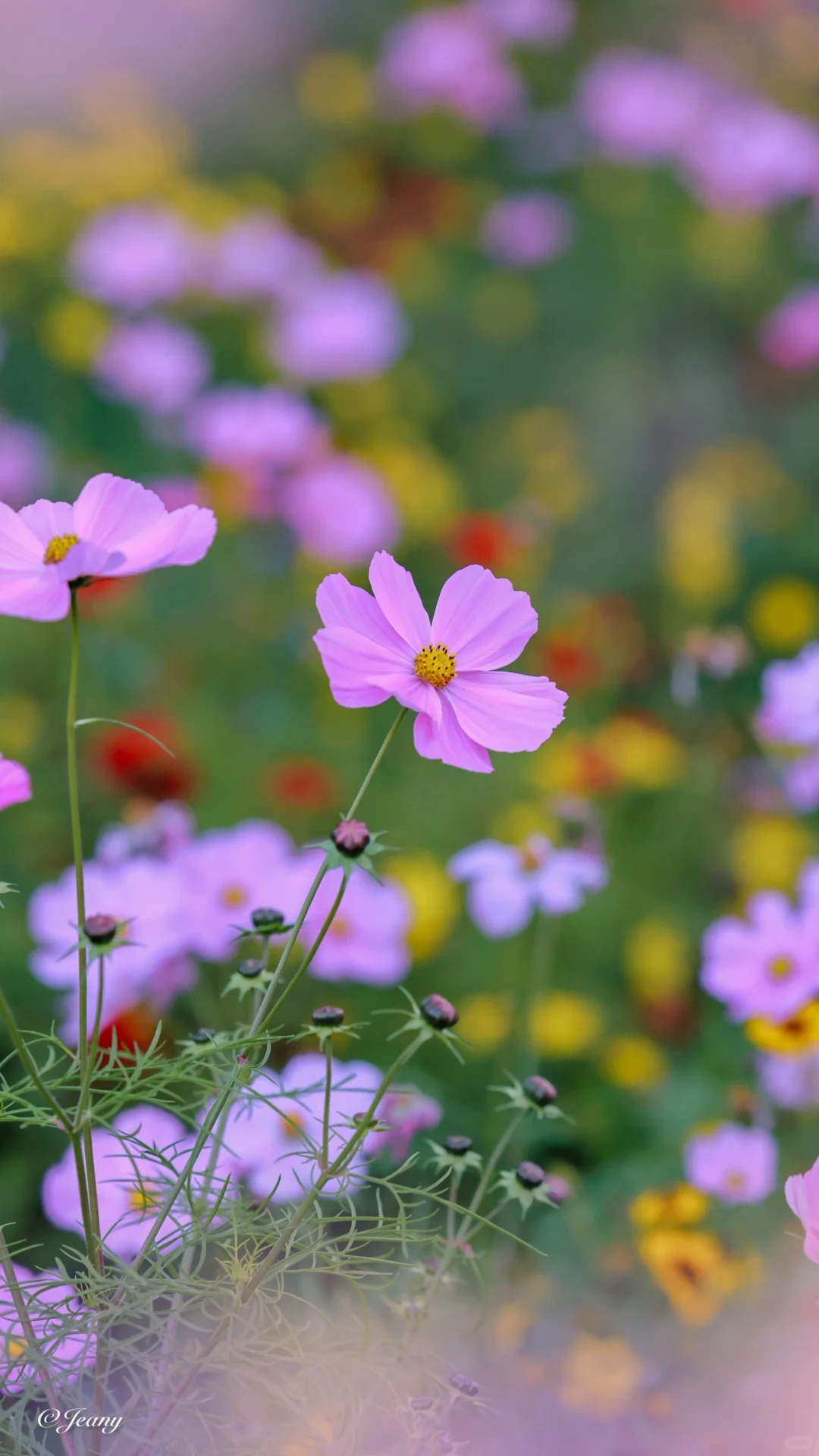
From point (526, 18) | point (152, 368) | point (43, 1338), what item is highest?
point (526, 18)

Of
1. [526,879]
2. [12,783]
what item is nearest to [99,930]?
[12,783]

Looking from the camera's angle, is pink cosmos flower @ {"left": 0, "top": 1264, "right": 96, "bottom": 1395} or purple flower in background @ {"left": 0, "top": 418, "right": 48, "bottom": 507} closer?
pink cosmos flower @ {"left": 0, "top": 1264, "right": 96, "bottom": 1395}

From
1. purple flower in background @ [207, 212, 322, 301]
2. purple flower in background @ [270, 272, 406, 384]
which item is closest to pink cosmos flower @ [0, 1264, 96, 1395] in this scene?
purple flower in background @ [270, 272, 406, 384]

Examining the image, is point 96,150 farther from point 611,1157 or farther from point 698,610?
point 611,1157

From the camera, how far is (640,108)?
82.6 inches

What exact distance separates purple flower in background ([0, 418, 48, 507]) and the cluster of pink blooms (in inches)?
41.9

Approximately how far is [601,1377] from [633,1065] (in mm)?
340

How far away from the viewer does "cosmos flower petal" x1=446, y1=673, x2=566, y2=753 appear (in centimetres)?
39

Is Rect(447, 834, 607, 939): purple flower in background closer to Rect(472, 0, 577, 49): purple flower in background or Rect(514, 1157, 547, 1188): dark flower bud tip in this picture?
Rect(514, 1157, 547, 1188): dark flower bud tip

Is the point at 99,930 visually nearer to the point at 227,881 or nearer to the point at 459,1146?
the point at 459,1146

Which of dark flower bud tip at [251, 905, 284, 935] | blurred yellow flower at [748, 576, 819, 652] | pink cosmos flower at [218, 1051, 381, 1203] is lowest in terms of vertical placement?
pink cosmos flower at [218, 1051, 381, 1203]

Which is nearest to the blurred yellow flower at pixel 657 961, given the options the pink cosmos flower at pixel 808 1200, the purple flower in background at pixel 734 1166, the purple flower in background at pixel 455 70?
the purple flower in background at pixel 734 1166

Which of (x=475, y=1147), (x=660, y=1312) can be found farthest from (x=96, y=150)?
(x=660, y=1312)

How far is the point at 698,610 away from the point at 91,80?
1.60m
